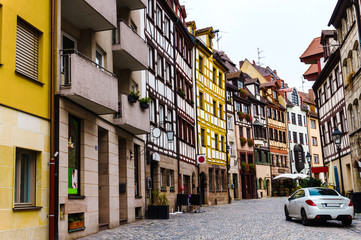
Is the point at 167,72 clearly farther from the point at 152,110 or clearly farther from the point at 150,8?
the point at 152,110

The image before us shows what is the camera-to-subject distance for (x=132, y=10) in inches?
811

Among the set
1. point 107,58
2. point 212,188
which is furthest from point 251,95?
point 107,58

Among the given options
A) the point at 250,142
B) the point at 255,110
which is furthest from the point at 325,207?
the point at 255,110

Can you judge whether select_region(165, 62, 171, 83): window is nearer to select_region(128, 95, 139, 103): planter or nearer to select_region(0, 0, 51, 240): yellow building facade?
select_region(128, 95, 139, 103): planter

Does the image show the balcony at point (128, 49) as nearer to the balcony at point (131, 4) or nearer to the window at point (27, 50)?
the balcony at point (131, 4)

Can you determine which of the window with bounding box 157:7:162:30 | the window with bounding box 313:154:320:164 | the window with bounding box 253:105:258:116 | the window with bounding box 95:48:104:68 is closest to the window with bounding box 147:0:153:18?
the window with bounding box 157:7:162:30

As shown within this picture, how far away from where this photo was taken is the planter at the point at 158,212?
20.1 m

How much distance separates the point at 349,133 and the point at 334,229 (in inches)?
566

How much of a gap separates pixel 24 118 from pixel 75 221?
3.65m

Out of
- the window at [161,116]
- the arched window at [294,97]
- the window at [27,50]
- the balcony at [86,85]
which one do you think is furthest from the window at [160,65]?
the arched window at [294,97]

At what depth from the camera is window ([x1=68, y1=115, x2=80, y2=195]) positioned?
43.8ft

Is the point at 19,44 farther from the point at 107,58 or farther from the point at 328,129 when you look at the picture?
the point at 328,129

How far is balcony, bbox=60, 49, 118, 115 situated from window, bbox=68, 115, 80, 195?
0.68 m

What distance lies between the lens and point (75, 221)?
1302 cm
